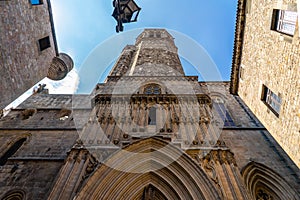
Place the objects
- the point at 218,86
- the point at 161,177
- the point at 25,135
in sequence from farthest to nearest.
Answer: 1. the point at 218,86
2. the point at 25,135
3. the point at 161,177

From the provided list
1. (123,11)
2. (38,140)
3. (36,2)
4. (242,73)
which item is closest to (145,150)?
(123,11)

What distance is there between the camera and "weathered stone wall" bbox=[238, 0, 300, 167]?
6.44 metres

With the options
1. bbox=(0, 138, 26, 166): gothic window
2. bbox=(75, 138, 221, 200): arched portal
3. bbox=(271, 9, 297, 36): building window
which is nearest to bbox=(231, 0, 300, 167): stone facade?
bbox=(271, 9, 297, 36): building window

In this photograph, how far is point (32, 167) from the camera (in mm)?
9984

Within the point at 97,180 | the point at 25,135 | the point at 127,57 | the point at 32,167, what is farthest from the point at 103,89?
the point at 127,57

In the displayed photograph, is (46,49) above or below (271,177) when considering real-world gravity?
above

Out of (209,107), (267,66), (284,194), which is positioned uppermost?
(267,66)

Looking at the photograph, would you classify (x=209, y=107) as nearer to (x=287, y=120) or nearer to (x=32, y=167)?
(x=287, y=120)

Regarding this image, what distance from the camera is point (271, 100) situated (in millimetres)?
8438

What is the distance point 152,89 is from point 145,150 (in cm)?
717

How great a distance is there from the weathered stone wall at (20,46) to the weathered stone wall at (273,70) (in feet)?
35.5

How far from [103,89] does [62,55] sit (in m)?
9.47

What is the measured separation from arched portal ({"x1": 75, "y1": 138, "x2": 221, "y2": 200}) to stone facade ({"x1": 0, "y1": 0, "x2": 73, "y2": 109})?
20.5 feet

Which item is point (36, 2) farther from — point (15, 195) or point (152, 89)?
point (15, 195)
